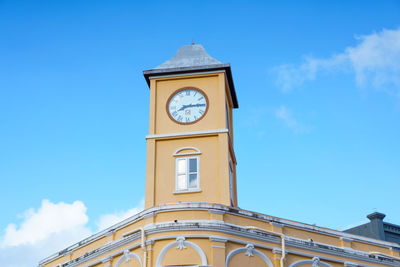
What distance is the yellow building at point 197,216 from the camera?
2402 cm

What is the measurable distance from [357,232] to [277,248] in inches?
443

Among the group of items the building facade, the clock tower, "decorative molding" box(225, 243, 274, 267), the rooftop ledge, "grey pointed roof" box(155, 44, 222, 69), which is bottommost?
"decorative molding" box(225, 243, 274, 267)

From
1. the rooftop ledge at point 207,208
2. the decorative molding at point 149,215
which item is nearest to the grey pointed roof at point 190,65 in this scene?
the rooftop ledge at point 207,208

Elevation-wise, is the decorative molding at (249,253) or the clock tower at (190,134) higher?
the clock tower at (190,134)

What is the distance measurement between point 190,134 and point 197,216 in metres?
5.84

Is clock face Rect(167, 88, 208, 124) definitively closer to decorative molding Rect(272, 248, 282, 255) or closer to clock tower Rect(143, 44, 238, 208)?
clock tower Rect(143, 44, 238, 208)

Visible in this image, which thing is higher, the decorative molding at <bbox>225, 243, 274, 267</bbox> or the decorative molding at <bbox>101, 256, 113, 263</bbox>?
the decorative molding at <bbox>101, 256, 113, 263</bbox>

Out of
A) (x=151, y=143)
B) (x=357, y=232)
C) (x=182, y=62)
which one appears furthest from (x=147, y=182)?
(x=357, y=232)

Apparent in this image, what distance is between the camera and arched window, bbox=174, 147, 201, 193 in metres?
28.3

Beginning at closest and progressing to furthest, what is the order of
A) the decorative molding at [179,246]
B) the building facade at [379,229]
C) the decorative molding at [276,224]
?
the decorative molding at [179,246], the decorative molding at [276,224], the building facade at [379,229]

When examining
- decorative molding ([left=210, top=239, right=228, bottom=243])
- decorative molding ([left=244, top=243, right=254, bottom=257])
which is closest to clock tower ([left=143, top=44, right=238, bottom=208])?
decorative molding ([left=244, top=243, right=254, bottom=257])

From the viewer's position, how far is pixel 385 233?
34.0 metres

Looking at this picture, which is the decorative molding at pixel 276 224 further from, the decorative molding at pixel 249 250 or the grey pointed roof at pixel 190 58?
the grey pointed roof at pixel 190 58

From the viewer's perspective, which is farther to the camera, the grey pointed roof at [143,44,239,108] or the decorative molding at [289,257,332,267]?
the grey pointed roof at [143,44,239,108]
